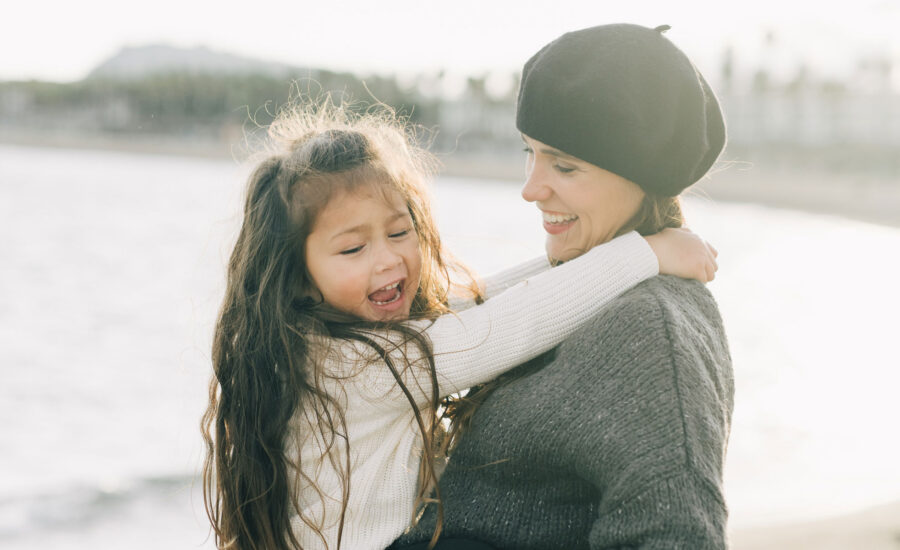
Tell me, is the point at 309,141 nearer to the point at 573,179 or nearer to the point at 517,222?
the point at 573,179

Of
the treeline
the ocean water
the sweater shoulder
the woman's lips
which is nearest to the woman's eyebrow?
the woman's lips

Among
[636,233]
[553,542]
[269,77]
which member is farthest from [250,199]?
[269,77]

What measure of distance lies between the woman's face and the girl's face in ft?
1.07

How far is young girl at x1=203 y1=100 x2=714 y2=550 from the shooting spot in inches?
67.3

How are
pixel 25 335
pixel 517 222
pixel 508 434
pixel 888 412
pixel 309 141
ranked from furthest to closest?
pixel 517 222 < pixel 25 335 < pixel 888 412 < pixel 309 141 < pixel 508 434

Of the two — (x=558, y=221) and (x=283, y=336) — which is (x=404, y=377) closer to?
(x=283, y=336)

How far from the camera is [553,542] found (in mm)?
1570


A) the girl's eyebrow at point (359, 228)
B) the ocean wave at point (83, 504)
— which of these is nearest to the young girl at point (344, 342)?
the girl's eyebrow at point (359, 228)

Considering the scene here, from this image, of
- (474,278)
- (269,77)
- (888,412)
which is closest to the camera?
(474,278)

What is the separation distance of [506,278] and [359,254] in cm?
53

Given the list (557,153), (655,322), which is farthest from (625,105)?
(655,322)

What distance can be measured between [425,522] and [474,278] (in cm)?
72

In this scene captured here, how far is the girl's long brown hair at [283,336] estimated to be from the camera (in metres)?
1.75

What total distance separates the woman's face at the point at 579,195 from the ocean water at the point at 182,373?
559 mm
